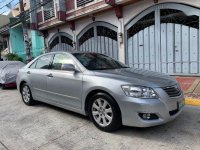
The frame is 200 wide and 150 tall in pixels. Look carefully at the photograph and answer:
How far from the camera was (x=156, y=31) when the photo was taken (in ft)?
30.7

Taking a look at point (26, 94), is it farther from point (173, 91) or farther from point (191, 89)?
point (191, 89)

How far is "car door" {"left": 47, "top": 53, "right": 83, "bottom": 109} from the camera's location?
15.0 ft

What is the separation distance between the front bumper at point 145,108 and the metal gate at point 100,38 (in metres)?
7.89

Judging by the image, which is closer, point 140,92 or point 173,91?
point 140,92

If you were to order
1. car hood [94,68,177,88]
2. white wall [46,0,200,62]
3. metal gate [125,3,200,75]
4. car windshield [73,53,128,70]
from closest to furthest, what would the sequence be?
car hood [94,68,177,88] < car windshield [73,53,128,70] < metal gate [125,3,200,75] < white wall [46,0,200,62]

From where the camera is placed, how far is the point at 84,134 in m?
4.14

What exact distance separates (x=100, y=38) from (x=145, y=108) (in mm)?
9019

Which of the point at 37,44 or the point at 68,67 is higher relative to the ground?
the point at 37,44

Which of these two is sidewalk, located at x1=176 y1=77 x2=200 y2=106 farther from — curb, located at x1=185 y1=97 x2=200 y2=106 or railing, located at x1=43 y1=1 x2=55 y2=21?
railing, located at x1=43 y1=1 x2=55 y2=21

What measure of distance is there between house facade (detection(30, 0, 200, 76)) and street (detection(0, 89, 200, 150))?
13.1 feet

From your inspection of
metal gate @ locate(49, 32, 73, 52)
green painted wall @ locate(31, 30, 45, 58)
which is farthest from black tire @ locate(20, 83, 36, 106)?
green painted wall @ locate(31, 30, 45, 58)

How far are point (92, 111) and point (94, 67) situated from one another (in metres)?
0.97

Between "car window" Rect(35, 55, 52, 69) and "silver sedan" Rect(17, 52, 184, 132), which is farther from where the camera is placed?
"car window" Rect(35, 55, 52, 69)

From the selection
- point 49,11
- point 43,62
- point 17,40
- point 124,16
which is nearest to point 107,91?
point 43,62
